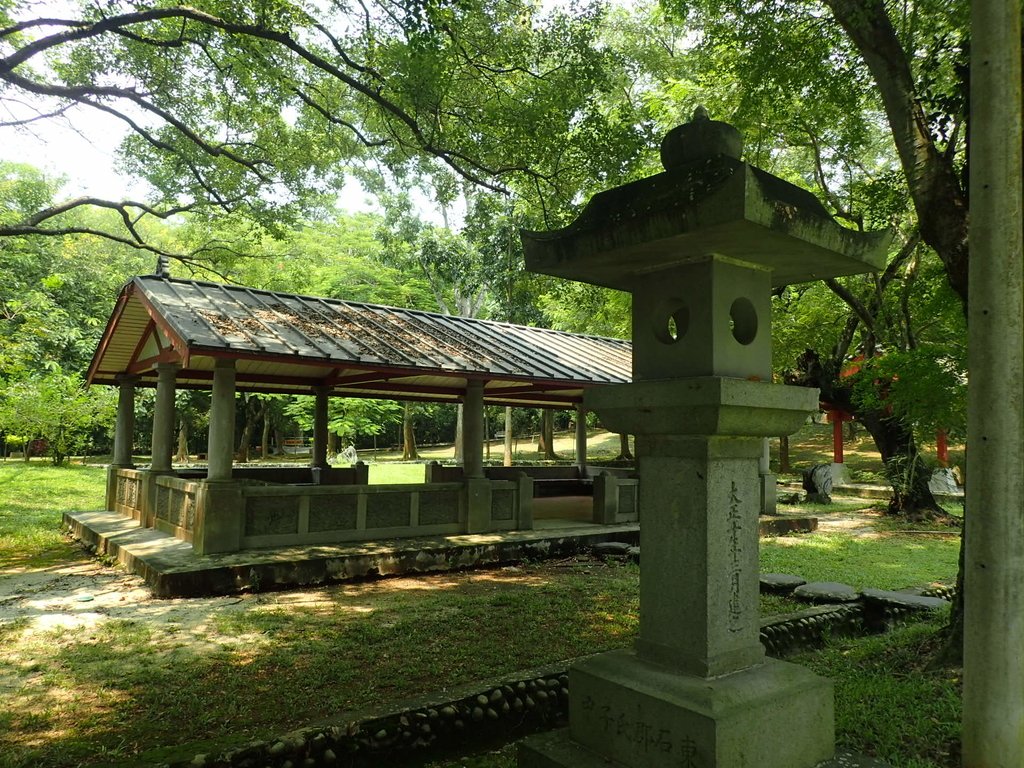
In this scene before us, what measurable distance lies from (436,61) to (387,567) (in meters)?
7.58

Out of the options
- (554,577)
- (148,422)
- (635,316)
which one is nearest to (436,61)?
(635,316)

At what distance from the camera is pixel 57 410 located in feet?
79.0

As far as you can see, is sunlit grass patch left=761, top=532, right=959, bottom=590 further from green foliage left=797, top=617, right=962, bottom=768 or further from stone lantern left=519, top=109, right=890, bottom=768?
stone lantern left=519, top=109, right=890, bottom=768

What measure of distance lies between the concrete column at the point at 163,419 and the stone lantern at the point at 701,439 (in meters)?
10.1

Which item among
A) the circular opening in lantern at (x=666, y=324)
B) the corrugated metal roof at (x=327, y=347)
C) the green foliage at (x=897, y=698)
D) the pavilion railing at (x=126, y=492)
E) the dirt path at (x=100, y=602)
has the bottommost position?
the dirt path at (x=100, y=602)

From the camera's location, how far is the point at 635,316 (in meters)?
4.33

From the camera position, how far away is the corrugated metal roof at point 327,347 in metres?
9.68

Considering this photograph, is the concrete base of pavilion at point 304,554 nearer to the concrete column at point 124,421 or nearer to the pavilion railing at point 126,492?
the pavilion railing at point 126,492

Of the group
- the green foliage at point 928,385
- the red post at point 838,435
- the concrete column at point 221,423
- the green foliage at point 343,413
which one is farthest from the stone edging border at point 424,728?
the green foliage at point 343,413

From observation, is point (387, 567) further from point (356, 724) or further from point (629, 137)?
point (629, 137)

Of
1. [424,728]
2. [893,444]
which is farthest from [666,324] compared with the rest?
[893,444]

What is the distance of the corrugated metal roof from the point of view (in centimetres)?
968

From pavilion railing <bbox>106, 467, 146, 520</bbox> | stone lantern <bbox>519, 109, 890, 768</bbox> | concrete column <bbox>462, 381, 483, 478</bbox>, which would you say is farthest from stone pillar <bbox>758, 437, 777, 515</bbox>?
pavilion railing <bbox>106, 467, 146, 520</bbox>

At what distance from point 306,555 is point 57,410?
65.5 feet
